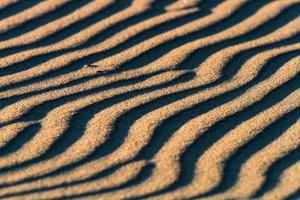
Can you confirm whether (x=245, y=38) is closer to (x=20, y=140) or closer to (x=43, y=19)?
(x=43, y=19)

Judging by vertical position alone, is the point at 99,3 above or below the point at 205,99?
above

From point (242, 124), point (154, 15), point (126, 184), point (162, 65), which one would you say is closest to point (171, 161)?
point (126, 184)

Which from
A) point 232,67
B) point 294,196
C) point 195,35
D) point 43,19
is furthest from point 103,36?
point 294,196

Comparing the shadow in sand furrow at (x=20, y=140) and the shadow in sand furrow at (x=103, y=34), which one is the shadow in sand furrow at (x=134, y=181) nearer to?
the shadow in sand furrow at (x=20, y=140)

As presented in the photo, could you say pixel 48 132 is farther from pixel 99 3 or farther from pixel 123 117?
pixel 99 3

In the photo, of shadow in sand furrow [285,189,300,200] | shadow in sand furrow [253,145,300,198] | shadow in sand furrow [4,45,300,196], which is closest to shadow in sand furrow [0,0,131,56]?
shadow in sand furrow [4,45,300,196]
